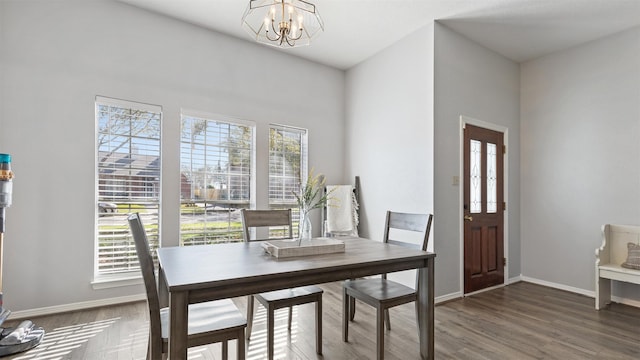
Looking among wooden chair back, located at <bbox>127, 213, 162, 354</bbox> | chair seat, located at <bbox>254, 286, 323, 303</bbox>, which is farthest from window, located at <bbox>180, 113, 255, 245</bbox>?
wooden chair back, located at <bbox>127, 213, 162, 354</bbox>

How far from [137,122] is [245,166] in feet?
4.13

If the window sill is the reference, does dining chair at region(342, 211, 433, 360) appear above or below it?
above

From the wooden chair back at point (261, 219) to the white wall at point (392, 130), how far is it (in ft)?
5.37

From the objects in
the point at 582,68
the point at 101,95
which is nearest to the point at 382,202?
the point at 582,68

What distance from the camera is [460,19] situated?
3.42 m

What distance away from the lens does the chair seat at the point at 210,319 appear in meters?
1.60

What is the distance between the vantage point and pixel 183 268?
1.59 m

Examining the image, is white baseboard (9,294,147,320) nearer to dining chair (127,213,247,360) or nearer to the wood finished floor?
the wood finished floor

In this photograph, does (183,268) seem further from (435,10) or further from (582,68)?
(582,68)

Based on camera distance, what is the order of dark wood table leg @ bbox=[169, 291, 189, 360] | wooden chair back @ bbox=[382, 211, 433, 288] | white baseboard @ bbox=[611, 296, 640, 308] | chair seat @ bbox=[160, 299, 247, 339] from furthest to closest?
white baseboard @ bbox=[611, 296, 640, 308], wooden chair back @ bbox=[382, 211, 433, 288], chair seat @ bbox=[160, 299, 247, 339], dark wood table leg @ bbox=[169, 291, 189, 360]

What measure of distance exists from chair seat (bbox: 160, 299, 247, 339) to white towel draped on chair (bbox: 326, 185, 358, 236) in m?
2.60

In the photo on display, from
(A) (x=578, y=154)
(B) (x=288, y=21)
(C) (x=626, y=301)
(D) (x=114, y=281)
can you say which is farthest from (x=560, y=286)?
(D) (x=114, y=281)

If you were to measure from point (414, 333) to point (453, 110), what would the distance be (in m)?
2.40

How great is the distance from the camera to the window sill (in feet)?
10.1
